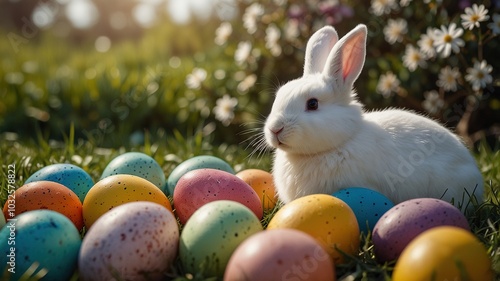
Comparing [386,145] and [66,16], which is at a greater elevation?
[386,145]

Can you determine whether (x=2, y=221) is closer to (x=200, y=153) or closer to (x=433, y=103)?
(x=200, y=153)

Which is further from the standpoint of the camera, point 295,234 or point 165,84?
point 165,84

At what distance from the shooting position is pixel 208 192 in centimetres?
250

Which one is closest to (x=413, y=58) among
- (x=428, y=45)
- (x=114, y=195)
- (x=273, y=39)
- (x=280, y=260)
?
(x=428, y=45)

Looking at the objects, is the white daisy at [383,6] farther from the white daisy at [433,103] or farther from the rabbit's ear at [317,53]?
the rabbit's ear at [317,53]

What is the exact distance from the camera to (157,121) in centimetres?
539

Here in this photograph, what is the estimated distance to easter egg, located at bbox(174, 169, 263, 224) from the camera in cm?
249

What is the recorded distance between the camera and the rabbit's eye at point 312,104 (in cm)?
266

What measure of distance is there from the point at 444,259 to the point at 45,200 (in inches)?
64.8

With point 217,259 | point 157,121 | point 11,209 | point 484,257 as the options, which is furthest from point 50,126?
point 484,257

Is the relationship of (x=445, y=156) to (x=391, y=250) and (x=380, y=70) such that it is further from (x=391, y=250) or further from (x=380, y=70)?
(x=380, y=70)

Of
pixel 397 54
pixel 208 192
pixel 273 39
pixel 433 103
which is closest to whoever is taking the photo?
pixel 208 192

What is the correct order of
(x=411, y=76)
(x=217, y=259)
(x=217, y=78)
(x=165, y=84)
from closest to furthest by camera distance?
(x=217, y=259) < (x=411, y=76) < (x=217, y=78) < (x=165, y=84)

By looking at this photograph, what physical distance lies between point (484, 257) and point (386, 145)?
0.95 meters
